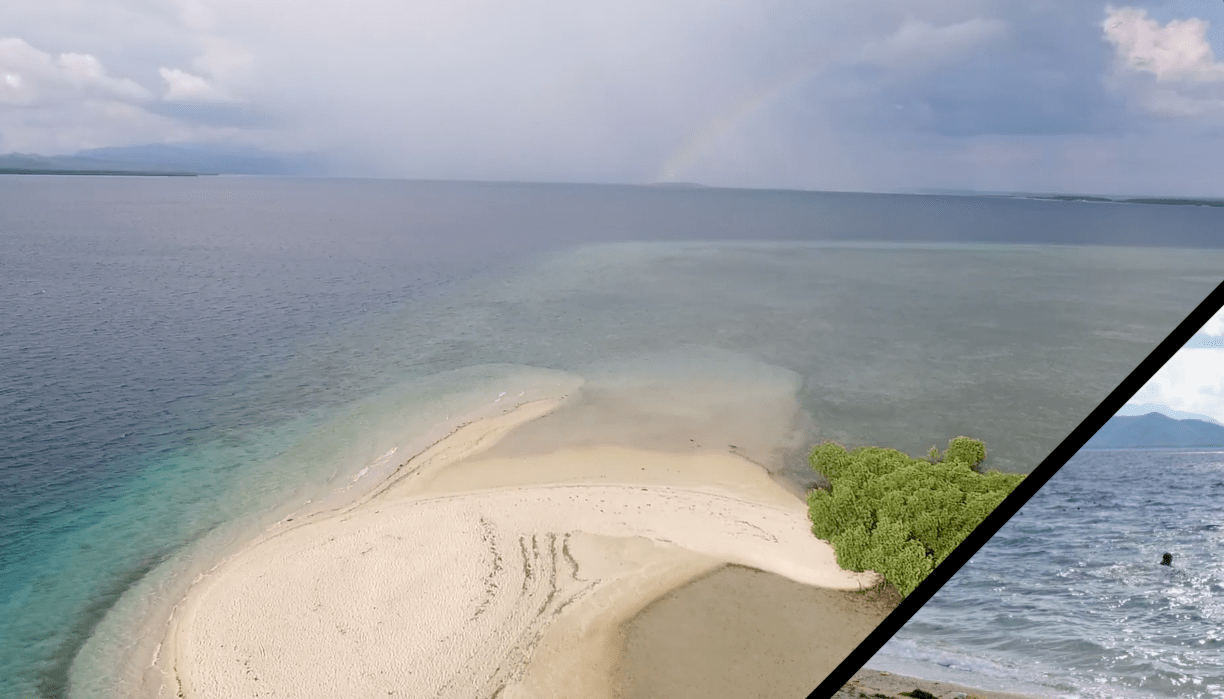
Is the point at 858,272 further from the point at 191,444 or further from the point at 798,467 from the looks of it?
the point at 191,444

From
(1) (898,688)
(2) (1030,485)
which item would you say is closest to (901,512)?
(1) (898,688)

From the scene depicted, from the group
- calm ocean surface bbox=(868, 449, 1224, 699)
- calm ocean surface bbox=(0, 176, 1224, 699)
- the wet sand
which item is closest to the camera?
calm ocean surface bbox=(868, 449, 1224, 699)

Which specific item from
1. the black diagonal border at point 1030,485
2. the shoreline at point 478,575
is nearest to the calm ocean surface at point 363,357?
the shoreline at point 478,575

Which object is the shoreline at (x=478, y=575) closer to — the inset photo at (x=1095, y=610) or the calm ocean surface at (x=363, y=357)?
the calm ocean surface at (x=363, y=357)

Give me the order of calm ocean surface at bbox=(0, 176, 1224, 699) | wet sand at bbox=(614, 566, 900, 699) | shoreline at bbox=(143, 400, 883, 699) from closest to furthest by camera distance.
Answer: wet sand at bbox=(614, 566, 900, 699)
shoreline at bbox=(143, 400, 883, 699)
calm ocean surface at bbox=(0, 176, 1224, 699)

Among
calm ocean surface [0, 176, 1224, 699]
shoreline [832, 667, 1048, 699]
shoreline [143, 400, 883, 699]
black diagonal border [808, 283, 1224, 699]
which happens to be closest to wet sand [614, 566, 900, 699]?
shoreline [143, 400, 883, 699]

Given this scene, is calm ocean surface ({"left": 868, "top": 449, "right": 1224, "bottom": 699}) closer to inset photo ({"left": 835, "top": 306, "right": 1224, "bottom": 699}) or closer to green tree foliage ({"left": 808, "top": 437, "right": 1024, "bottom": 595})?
inset photo ({"left": 835, "top": 306, "right": 1224, "bottom": 699})

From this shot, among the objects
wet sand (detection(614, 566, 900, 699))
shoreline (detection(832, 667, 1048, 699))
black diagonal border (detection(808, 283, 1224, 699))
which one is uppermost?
black diagonal border (detection(808, 283, 1224, 699))
